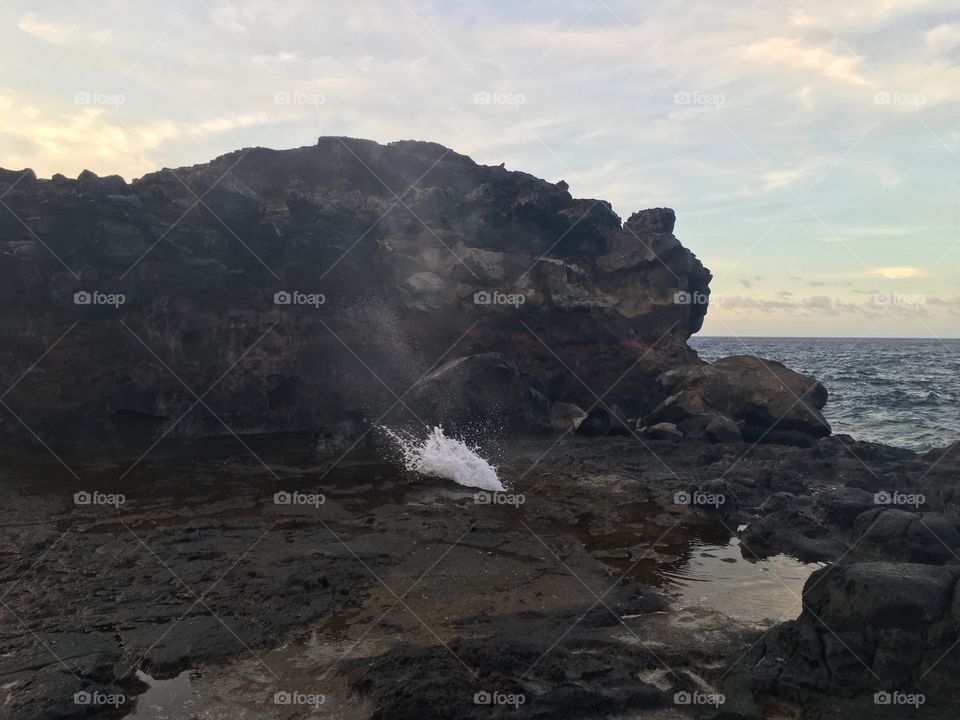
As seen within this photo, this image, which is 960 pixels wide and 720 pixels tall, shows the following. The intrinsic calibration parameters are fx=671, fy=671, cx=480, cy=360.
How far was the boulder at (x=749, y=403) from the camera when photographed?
24.3 metres

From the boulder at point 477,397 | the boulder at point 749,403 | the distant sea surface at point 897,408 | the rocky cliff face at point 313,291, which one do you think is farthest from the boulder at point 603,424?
the distant sea surface at point 897,408

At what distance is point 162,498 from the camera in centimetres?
1476

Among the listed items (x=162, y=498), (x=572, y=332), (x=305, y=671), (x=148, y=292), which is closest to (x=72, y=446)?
(x=148, y=292)

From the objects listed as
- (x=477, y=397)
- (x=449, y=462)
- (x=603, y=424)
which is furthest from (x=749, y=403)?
(x=449, y=462)

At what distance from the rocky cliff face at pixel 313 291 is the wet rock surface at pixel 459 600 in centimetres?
693

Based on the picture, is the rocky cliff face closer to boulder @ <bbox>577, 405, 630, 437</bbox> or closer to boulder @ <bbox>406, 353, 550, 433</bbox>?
boulder @ <bbox>406, 353, 550, 433</bbox>

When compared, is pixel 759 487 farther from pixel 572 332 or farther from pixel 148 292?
pixel 148 292

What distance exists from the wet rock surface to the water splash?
0.77 meters

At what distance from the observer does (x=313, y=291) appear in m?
26.4

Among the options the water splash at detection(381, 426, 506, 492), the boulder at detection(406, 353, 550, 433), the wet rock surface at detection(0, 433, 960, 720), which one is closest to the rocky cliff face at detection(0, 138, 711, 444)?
the boulder at detection(406, 353, 550, 433)

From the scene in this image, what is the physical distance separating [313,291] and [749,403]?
1719 centimetres

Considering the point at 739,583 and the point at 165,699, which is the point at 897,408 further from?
the point at 165,699

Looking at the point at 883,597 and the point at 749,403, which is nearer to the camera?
the point at 883,597

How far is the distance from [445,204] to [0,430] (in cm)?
1907
